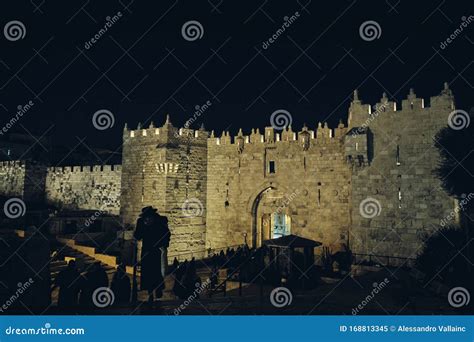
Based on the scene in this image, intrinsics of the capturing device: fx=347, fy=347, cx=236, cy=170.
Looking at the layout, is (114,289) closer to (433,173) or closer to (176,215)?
(176,215)

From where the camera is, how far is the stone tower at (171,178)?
19969 mm

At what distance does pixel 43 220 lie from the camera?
22.6 meters

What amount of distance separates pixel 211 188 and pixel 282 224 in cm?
535

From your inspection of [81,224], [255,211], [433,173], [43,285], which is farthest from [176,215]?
[433,173]

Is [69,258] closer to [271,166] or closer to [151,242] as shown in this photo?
[151,242]

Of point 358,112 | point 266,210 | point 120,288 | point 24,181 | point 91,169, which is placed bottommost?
point 120,288

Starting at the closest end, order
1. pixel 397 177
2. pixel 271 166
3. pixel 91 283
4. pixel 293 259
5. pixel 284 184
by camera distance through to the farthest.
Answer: pixel 91 283
pixel 293 259
pixel 397 177
pixel 284 184
pixel 271 166

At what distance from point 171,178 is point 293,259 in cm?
979

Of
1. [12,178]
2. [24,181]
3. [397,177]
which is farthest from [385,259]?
[12,178]

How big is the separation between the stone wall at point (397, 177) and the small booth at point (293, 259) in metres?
4.16

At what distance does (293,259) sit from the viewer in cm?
1280

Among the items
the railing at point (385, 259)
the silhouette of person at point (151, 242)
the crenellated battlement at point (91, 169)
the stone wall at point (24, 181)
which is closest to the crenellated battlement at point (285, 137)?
the railing at point (385, 259)

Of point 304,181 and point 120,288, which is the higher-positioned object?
point 304,181

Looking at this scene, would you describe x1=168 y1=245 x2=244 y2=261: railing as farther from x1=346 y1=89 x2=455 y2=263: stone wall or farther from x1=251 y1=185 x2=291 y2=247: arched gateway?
x1=346 y1=89 x2=455 y2=263: stone wall
